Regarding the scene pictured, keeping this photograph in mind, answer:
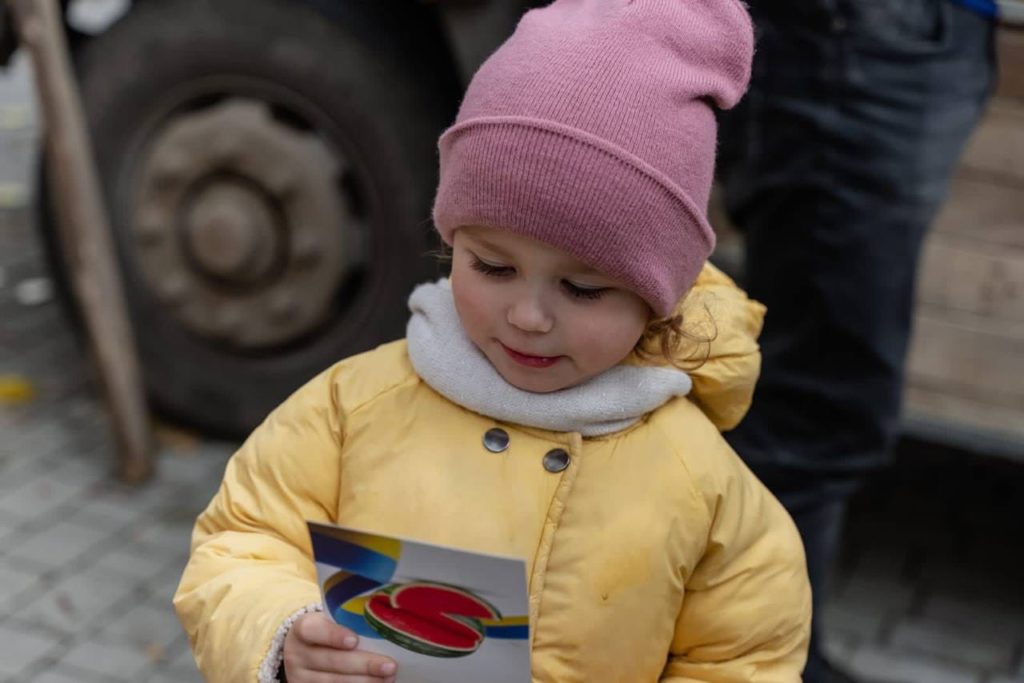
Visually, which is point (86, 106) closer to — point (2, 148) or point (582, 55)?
point (582, 55)

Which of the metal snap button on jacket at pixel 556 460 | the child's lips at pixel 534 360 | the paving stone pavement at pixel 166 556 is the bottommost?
the paving stone pavement at pixel 166 556

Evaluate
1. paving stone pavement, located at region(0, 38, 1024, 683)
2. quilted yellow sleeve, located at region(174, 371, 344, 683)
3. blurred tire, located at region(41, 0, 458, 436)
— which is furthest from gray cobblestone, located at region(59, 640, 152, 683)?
quilted yellow sleeve, located at region(174, 371, 344, 683)

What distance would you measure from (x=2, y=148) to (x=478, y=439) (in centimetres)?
618

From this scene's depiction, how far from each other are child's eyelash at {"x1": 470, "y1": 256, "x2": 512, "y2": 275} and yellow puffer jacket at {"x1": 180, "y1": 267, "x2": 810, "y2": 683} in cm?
19

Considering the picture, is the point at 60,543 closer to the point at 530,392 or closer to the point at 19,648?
the point at 19,648

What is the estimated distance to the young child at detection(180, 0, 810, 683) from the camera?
5.42 feet

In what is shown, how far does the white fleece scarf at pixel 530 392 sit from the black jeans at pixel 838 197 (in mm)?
975

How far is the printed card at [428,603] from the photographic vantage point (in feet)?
4.90

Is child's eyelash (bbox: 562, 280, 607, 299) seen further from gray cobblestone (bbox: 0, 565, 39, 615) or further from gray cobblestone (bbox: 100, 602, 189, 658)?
gray cobblestone (bbox: 0, 565, 39, 615)

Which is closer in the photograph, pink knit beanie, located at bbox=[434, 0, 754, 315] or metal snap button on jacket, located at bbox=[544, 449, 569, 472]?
pink knit beanie, located at bbox=[434, 0, 754, 315]

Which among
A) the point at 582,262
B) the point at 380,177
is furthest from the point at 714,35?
the point at 380,177

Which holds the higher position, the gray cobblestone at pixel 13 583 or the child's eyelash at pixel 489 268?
the child's eyelash at pixel 489 268

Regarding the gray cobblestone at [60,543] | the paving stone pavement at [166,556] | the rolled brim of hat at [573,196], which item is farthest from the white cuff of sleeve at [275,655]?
the gray cobblestone at [60,543]

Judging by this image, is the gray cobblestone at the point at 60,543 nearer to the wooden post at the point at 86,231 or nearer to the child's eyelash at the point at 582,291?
the wooden post at the point at 86,231
